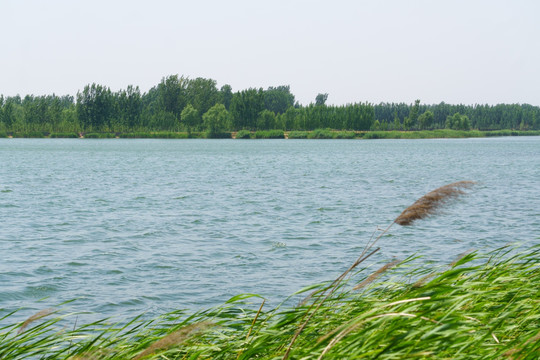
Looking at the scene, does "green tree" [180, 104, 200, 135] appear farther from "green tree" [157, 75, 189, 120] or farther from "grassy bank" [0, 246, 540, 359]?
"grassy bank" [0, 246, 540, 359]

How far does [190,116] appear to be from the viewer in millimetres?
131625

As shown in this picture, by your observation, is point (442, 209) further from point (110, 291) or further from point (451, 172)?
point (451, 172)

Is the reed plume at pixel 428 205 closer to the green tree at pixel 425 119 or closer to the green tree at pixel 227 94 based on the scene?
the green tree at pixel 425 119

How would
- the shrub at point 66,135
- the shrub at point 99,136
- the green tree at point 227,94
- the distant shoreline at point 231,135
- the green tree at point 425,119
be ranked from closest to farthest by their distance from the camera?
the shrub at point 99,136 < the distant shoreline at point 231,135 < the shrub at point 66,135 < the green tree at point 425,119 < the green tree at point 227,94

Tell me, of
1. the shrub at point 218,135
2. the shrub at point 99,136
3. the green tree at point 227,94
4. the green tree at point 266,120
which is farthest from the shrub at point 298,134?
the green tree at point 227,94

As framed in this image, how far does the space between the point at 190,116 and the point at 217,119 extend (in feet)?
20.1

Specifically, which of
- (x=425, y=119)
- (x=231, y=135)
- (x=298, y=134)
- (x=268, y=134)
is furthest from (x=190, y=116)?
(x=425, y=119)

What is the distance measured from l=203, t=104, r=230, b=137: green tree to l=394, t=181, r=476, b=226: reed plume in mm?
129370

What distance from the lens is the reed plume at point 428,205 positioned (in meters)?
3.68

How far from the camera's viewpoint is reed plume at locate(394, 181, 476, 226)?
12.1ft

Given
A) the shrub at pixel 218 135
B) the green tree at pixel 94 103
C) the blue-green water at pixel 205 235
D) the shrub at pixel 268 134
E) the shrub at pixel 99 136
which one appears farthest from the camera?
the shrub at pixel 268 134

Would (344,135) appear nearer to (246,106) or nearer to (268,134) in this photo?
(268,134)

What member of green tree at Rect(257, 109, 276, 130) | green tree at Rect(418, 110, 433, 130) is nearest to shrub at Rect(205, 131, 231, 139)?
green tree at Rect(257, 109, 276, 130)

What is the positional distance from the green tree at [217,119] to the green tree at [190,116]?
6.67ft
